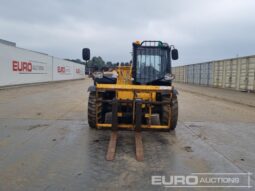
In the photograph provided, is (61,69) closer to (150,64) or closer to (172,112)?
(150,64)

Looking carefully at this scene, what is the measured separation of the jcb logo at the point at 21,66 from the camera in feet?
88.2

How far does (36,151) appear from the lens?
5641 millimetres

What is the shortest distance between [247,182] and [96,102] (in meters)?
4.34

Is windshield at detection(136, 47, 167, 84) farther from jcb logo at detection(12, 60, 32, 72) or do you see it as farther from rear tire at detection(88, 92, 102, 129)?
jcb logo at detection(12, 60, 32, 72)

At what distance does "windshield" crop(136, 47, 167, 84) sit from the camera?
8531 millimetres

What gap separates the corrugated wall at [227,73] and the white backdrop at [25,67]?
2109cm

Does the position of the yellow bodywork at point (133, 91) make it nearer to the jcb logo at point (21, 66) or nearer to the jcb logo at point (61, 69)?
the jcb logo at point (21, 66)

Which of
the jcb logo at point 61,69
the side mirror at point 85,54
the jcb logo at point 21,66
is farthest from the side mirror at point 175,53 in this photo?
the jcb logo at point 61,69

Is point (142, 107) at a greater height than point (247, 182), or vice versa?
point (142, 107)

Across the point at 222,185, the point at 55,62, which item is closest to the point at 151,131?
the point at 222,185

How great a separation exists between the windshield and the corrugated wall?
17.4m

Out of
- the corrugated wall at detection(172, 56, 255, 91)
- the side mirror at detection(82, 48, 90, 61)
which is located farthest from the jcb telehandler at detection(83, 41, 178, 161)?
the corrugated wall at detection(172, 56, 255, 91)

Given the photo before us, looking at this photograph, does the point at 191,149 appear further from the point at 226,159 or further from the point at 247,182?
the point at 247,182

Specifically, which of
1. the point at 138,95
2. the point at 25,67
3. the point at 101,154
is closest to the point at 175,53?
the point at 138,95
